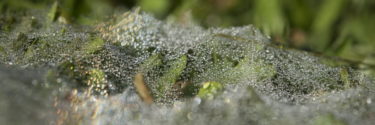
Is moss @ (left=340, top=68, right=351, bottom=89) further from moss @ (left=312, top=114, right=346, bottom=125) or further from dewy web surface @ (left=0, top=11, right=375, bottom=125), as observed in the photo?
moss @ (left=312, top=114, right=346, bottom=125)

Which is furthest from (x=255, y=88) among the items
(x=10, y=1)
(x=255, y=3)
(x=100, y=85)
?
(x=255, y=3)

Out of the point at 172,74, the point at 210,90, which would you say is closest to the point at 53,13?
the point at 172,74

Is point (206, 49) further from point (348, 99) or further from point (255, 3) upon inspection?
point (255, 3)

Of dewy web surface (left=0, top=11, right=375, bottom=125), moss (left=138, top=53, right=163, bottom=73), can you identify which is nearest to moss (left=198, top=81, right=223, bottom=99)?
dewy web surface (left=0, top=11, right=375, bottom=125)

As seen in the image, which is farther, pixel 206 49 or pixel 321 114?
pixel 206 49

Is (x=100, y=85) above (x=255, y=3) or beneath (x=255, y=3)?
beneath

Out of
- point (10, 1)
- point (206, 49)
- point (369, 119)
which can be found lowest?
point (369, 119)

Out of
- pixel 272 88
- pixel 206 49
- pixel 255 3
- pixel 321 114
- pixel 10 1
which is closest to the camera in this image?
pixel 321 114

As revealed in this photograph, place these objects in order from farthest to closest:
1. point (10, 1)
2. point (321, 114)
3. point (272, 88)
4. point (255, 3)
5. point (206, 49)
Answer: point (255, 3) → point (10, 1) → point (206, 49) → point (272, 88) → point (321, 114)

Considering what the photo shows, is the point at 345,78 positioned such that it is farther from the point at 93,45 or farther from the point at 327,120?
the point at 93,45
